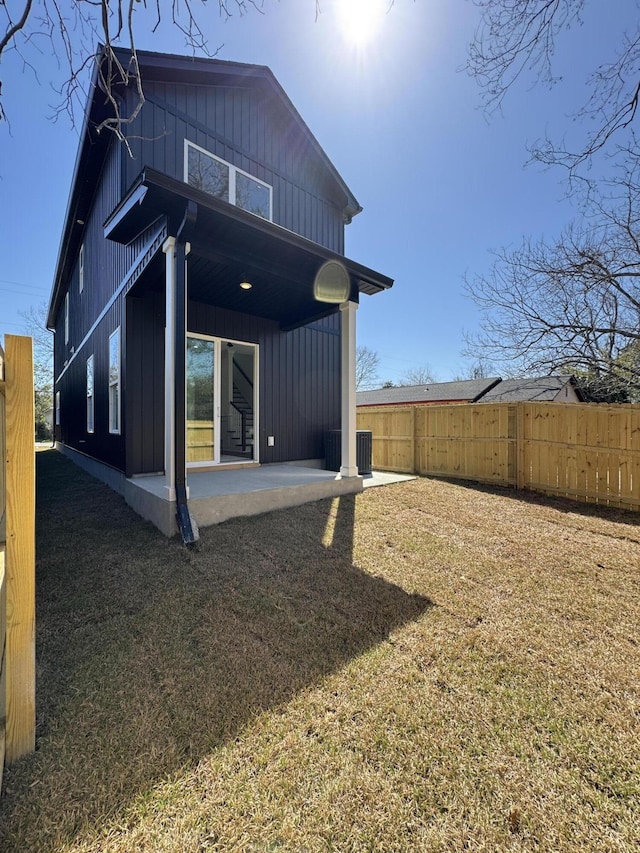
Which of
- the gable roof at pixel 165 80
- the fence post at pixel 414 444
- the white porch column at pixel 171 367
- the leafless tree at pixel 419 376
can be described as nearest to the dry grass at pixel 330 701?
the white porch column at pixel 171 367

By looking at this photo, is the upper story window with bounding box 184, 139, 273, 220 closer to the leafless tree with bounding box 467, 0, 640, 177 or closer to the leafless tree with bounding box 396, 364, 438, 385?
the leafless tree with bounding box 467, 0, 640, 177

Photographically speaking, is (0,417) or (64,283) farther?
(64,283)

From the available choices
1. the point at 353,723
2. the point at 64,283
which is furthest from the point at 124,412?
the point at 64,283

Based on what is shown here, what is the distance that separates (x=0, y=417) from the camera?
1.44 m

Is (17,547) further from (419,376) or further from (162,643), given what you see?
(419,376)

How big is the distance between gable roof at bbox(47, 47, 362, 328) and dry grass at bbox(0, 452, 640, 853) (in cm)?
575

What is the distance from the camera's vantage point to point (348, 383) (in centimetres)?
566

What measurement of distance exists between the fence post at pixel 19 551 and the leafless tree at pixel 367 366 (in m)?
28.3

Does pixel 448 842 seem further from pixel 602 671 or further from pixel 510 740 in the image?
pixel 602 671

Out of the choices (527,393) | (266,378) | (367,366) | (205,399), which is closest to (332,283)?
(266,378)

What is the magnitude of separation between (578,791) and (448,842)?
574 mm

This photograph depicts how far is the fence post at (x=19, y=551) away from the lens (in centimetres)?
149

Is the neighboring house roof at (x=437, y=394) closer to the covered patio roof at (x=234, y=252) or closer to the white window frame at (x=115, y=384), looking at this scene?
the covered patio roof at (x=234, y=252)

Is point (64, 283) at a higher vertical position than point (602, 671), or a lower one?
higher
